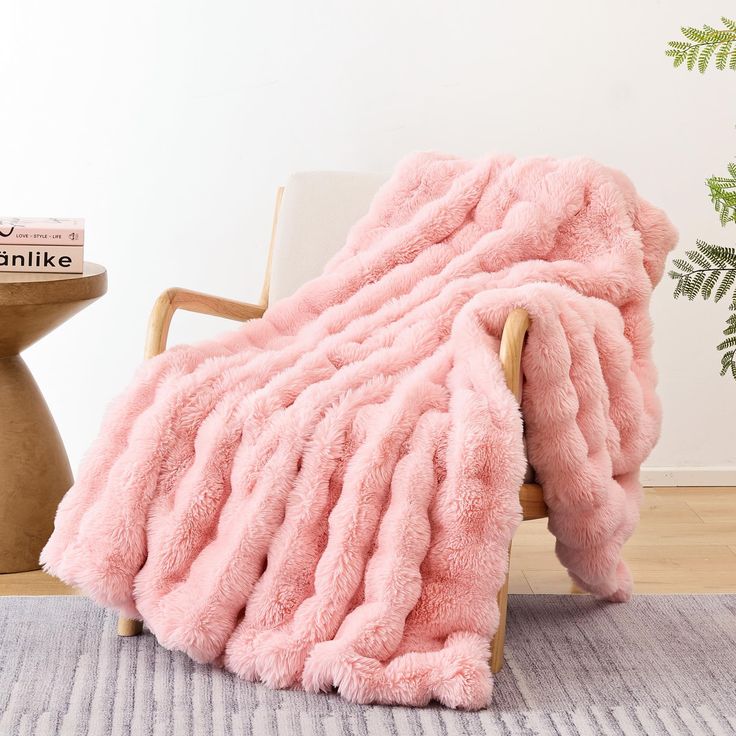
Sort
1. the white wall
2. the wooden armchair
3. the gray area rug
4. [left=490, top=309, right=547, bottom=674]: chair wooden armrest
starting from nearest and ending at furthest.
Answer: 1. the gray area rug
2. [left=490, top=309, right=547, bottom=674]: chair wooden armrest
3. the wooden armchair
4. the white wall

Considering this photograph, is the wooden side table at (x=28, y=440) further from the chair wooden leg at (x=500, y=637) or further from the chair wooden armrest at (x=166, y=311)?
the chair wooden leg at (x=500, y=637)

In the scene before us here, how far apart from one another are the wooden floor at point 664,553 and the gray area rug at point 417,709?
0.41 feet

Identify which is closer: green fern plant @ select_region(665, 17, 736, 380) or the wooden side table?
green fern plant @ select_region(665, 17, 736, 380)

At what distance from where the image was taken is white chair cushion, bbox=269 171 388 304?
2.25 meters

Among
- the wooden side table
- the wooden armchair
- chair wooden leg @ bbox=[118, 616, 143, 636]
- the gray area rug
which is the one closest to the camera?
the gray area rug

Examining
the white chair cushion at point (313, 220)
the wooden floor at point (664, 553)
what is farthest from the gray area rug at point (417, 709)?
the white chair cushion at point (313, 220)

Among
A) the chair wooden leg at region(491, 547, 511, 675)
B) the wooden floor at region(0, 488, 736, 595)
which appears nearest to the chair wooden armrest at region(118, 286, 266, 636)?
the wooden floor at region(0, 488, 736, 595)

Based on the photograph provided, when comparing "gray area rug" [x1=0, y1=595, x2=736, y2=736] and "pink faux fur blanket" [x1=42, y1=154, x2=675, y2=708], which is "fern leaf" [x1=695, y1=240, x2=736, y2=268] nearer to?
"pink faux fur blanket" [x1=42, y1=154, x2=675, y2=708]

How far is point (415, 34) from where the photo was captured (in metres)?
2.61

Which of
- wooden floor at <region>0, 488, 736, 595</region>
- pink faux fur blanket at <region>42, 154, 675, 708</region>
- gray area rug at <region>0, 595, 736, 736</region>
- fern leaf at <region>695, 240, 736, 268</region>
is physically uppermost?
fern leaf at <region>695, 240, 736, 268</region>

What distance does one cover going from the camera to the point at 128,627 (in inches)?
71.1

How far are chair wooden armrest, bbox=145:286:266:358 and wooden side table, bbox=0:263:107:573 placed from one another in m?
0.22

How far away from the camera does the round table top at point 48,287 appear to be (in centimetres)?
198

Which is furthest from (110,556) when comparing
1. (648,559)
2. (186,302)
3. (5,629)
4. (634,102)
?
(634,102)
